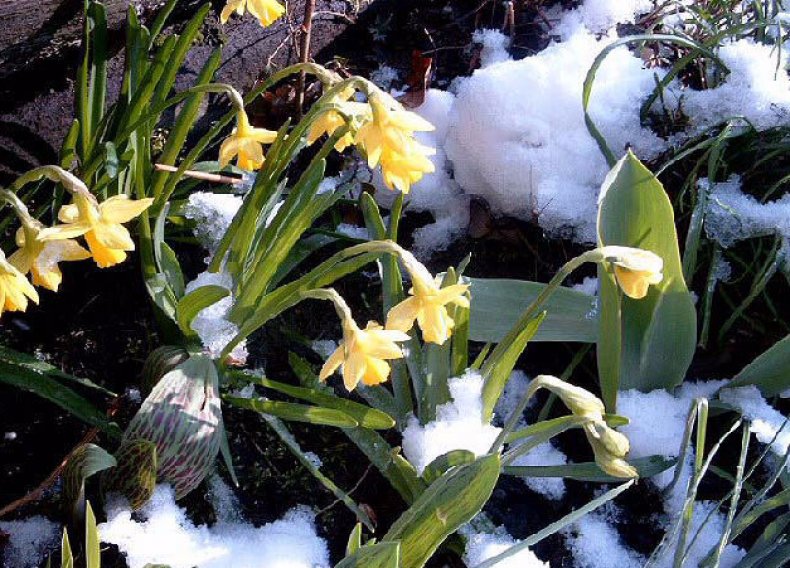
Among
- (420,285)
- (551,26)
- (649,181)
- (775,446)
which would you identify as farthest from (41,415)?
(551,26)

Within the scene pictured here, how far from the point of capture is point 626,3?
1.98 m

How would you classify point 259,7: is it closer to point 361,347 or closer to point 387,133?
point 387,133

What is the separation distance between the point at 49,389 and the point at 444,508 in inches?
25.4

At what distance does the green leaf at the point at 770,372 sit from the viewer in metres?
1.35

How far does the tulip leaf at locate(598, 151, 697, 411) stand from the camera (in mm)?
1269

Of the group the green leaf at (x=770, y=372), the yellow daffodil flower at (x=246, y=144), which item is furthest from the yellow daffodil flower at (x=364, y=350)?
the green leaf at (x=770, y=372)

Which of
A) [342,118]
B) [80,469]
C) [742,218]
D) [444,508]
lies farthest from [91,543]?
[742,218]

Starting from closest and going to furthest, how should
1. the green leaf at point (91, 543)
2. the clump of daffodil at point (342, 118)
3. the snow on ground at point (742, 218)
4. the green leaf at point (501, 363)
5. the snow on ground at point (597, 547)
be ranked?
the green leaf at point (91, 543)
the clump of daffodil at point (342, 118)
the green leaf at point (501, 363)
the snow on ground at point (597, 547)
the snow on ground at point (742, 218)

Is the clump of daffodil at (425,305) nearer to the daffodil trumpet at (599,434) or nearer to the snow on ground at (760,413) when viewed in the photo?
the daffodil trumpet at (599,434)

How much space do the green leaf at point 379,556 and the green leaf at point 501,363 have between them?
38 centimetres

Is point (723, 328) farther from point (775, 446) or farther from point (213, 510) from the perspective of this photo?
point (213, 510)

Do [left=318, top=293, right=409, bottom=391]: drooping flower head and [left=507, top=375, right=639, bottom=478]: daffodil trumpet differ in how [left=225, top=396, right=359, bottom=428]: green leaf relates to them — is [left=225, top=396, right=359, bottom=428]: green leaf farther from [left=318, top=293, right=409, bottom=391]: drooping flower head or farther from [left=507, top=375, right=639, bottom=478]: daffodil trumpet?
[left=507, top=375, right=639, bottom=478]: daffodil trumpet

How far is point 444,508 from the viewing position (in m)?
1.04

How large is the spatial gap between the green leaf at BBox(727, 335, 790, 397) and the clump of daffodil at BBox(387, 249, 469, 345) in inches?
24.3
